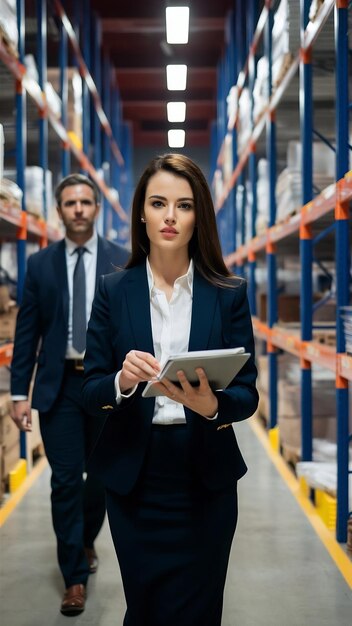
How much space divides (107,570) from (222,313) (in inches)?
87.7

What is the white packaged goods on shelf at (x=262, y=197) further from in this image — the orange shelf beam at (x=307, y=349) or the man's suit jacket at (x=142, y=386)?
the man's suit jacket at (x=142, y=386)

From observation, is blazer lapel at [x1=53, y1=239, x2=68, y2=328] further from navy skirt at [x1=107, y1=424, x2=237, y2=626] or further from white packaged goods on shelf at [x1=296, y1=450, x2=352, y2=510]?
white packaged goods on shelf at [x1=296, y1=450, x2=352, y2=510]

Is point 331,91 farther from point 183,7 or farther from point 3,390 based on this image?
point 183,7

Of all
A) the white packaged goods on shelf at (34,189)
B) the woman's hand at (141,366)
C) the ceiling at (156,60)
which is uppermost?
the ceiling at (156,60)

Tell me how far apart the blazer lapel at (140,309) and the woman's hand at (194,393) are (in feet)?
0.80

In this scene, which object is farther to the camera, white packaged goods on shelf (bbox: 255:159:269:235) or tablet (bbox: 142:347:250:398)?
white packaged goods on shelf (bbox: 255:159:269:235)

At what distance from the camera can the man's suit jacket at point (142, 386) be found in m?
1.91

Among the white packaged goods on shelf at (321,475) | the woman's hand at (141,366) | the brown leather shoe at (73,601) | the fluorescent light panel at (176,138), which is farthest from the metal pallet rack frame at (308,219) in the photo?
the fluorescent light panel at (176,138)

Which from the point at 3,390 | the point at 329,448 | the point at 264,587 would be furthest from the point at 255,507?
the point at 3,390

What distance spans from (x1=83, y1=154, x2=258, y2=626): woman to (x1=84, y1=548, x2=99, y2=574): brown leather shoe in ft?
5.73

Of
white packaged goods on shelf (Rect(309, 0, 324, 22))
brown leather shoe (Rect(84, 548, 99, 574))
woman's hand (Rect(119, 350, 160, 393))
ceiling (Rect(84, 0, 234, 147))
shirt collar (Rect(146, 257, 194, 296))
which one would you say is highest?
ceiling (Rect(84, 0, 234, 147))

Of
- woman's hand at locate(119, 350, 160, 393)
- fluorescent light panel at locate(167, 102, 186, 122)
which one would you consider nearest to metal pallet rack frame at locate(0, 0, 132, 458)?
fluorescent light panel at locate(167, 102, 186, 122)

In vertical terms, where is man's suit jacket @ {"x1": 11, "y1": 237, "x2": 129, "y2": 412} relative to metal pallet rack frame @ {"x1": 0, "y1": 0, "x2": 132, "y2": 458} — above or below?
below

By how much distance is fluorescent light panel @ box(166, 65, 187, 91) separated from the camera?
1282 cm
